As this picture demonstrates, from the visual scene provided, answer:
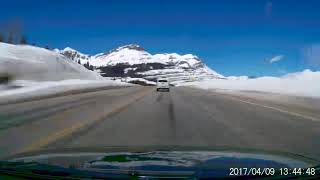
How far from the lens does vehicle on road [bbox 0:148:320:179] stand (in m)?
4.63

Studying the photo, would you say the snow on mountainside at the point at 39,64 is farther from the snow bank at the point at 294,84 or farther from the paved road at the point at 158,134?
the paved road at the point at 158,134

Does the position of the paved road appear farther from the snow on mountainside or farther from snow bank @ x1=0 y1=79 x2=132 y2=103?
the snow on mountainside

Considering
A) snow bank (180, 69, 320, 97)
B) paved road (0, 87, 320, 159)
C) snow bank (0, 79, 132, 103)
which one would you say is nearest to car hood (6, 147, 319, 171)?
paved road (0, 87, 320, 159)

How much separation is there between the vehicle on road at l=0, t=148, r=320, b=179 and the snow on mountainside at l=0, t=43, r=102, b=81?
12648 centimetres

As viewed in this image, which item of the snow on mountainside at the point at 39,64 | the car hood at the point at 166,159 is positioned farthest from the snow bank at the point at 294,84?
the snow on mountainside at the point at 39,64

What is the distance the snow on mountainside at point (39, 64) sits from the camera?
137m

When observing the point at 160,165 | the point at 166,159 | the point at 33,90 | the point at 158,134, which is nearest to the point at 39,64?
the point at 33,90

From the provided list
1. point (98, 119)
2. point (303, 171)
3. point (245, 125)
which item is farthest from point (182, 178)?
point (98, 119)

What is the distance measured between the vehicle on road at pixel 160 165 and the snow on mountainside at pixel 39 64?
415 ft

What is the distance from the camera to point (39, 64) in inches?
5979

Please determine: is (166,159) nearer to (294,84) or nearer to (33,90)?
(33,90)

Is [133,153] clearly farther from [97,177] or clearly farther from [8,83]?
[8,83]

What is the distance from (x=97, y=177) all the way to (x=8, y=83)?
171 ft

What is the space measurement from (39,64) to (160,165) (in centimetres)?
15054
